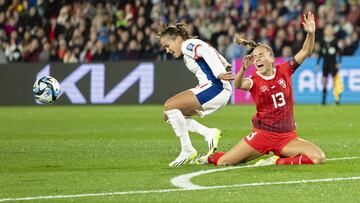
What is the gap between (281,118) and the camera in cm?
1254

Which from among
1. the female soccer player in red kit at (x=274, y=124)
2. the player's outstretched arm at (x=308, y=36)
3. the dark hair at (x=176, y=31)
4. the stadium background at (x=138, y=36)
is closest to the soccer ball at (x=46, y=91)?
the dark hair at (x=176, y=31)

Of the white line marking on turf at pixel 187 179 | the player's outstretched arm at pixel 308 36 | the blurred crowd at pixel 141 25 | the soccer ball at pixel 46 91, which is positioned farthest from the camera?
the blurred crowd at pixel 141 25

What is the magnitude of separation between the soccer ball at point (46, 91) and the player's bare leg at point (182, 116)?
2.79 m

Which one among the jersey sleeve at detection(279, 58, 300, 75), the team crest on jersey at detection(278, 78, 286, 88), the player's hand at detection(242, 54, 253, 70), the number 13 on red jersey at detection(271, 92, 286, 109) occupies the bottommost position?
the number 13 on red jersey at detection(271, 92, 286, 109)

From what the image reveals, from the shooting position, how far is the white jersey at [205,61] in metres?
13.1

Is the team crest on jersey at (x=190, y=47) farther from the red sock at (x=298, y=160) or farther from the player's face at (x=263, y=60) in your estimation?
the red sock at (x=298, y=160)

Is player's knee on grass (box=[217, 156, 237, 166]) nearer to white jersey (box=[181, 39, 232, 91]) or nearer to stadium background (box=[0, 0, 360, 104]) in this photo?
white jersey (box=[181, 39, 232, 91])

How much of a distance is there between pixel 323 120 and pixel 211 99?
8.95 meters

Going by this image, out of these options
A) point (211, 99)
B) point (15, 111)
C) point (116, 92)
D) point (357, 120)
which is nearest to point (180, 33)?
point (211, 99)

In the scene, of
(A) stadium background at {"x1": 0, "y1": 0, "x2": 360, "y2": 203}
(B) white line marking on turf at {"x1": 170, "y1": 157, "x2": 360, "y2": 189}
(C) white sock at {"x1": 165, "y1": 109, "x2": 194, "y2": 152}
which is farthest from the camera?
(A) stadium background at {"x1": 0, "y1": 0, "x2": 360, "y2": 203}

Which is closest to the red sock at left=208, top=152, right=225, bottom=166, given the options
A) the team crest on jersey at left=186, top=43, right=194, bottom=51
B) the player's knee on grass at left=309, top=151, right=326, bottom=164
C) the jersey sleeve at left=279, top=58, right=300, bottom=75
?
the player's knee on grass at left=309, top=151, right=326, bottom=164

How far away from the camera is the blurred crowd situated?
29.9 m

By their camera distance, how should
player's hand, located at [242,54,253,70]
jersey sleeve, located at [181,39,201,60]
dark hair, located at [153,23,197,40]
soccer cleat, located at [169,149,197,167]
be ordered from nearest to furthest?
1. player's hand, located at [242,54,253,70]
2. soccer cleat, located at [169,149,197,167]
3. jersey sleeve, located at [181,39,201,60]
4. dark hair, located at [153,23,197,40]

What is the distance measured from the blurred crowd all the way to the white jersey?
1570 cm
